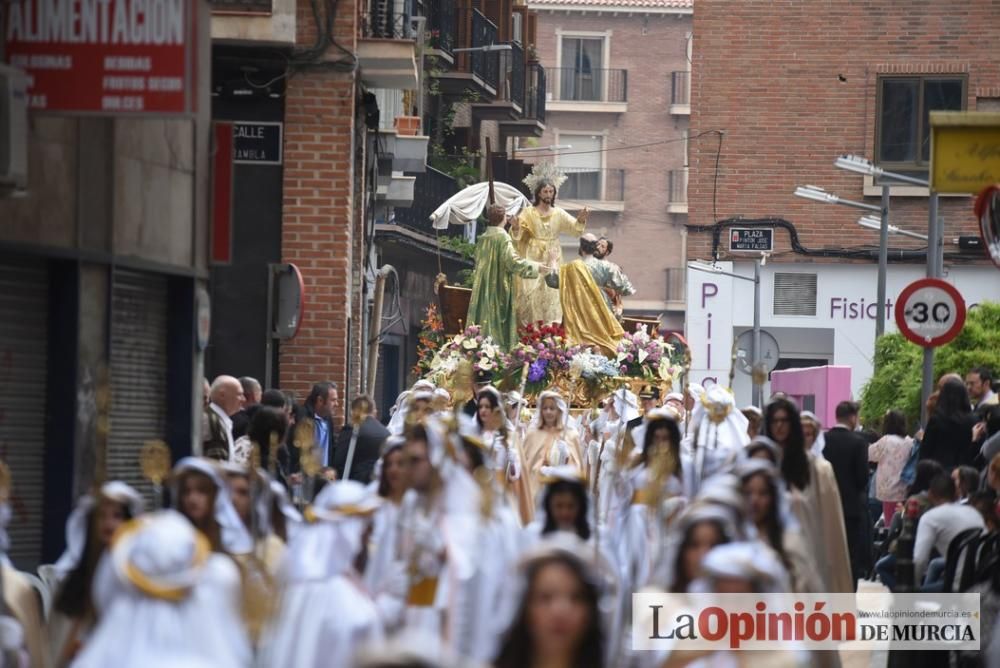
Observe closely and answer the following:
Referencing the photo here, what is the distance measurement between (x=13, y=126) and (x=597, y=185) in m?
59.9

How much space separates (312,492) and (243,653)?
6532 millimetres

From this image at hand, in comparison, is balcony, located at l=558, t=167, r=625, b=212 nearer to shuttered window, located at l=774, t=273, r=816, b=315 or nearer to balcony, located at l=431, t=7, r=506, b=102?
balcony, located at l=431, t=7, r=506, b=102

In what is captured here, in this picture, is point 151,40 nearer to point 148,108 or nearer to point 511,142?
point 148,108

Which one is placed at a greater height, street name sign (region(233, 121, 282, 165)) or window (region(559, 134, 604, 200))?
window (region(559, 134, 604, 200))

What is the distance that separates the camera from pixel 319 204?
1911 cm

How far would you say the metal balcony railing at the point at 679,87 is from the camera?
6962 centimetres

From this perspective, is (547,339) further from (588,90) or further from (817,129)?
(588,90)

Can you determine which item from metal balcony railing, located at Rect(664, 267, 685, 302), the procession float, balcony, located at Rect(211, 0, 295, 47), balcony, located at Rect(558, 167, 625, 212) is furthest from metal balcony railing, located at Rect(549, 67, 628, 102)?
balcony, located at Rect(211, 0, 295, 47)

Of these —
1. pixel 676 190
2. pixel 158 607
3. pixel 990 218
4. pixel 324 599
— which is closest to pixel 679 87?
pixel 676 190

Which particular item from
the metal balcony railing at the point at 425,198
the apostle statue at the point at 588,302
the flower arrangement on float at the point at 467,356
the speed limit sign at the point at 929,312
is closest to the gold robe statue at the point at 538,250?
the apostle statue at the point at 588,302

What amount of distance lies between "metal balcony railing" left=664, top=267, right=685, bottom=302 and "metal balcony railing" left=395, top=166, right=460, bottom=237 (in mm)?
30248

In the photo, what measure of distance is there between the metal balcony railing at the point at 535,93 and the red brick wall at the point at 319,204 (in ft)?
89.4

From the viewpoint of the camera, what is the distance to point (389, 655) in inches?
174

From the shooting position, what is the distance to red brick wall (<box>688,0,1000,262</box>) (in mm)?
Answer: 37844
